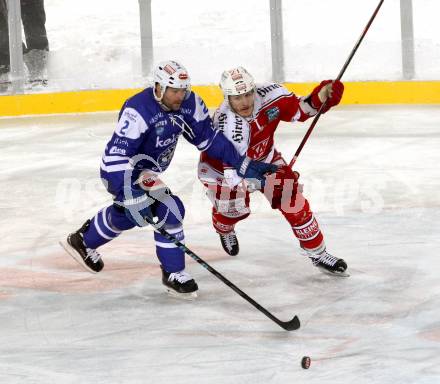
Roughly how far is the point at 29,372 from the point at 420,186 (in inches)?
120

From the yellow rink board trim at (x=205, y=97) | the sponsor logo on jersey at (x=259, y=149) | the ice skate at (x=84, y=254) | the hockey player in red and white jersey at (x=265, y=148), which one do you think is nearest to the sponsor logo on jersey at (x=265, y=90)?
the hockey player in red and white jersey at (x=265, y=148)

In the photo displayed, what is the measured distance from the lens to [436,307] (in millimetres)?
3322

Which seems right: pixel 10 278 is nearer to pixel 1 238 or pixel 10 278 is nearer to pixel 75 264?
pixel 75 264

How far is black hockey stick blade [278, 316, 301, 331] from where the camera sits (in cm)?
313

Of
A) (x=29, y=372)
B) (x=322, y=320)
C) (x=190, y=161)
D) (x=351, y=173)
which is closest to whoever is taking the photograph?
(x=29, y=372)

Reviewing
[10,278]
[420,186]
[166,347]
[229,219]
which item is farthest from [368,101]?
[166,347]

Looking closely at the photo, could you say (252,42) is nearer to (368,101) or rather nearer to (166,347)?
(368,101)

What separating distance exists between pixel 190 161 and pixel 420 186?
1616 mm

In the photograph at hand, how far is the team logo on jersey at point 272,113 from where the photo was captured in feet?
12.8

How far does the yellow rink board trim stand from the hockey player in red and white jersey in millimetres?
4533

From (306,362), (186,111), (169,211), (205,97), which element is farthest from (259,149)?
(205,97)

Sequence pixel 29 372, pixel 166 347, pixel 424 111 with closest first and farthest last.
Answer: pixel 29 372 → pixel 166 347 → pixel 424 111

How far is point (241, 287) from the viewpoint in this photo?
3.73 meters

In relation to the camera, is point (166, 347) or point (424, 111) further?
point (424, 111)
